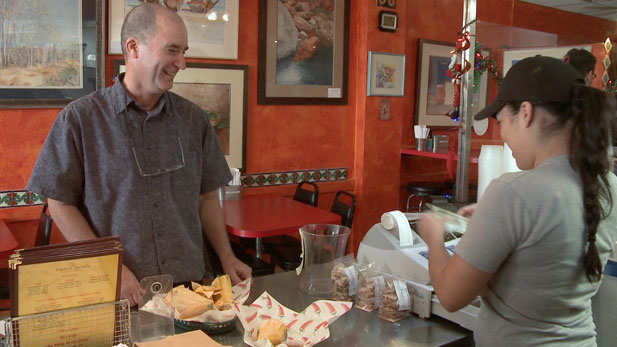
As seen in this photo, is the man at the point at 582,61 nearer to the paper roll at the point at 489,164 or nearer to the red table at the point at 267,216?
the paper roll at the point at 489,164

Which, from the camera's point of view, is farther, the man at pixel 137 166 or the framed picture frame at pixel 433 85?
the framed picture frame at pixel 433 85

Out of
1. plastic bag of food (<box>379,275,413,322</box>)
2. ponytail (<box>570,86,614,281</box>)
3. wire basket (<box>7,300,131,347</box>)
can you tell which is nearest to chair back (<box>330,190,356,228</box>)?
plastic bag of food (<box>379,275,413,322</box>)

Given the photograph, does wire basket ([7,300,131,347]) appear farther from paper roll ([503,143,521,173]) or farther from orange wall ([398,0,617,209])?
orange wall ([398,0,617,209])

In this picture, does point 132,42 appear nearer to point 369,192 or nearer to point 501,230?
point 501,230

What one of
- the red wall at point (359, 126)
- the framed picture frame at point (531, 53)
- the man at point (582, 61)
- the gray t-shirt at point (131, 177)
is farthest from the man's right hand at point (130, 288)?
the man at point (582, 61)

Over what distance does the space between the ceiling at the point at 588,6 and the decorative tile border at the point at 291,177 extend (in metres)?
3.65

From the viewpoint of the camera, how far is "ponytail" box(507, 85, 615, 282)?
48.3 inches

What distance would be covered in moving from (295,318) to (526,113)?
2.63 feet

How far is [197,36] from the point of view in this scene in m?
4.22

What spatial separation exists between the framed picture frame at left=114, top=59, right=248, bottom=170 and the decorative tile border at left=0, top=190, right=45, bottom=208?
1253 millimetres

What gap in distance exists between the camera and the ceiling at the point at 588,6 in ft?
22.4

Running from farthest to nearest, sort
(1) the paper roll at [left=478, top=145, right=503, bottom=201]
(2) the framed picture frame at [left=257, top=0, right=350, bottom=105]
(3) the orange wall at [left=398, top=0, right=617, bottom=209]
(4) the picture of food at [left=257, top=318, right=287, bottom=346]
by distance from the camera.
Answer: (3) the orange wall at [left=398, top=0, right=617, bottom=209] < (2) the framed picture frame at [left=257, top=0, right=350, bottom=105] < (1) the paper roll at [left=478, top=145, right=503, bottom=201] < (4) the picture of food at [left=257, top=318, right=287, bottom=346]

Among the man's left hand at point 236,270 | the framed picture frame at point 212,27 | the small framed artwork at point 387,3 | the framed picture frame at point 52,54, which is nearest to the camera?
the man's left hand at point 236,270

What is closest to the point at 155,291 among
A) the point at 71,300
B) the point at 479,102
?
the point at 71,300
